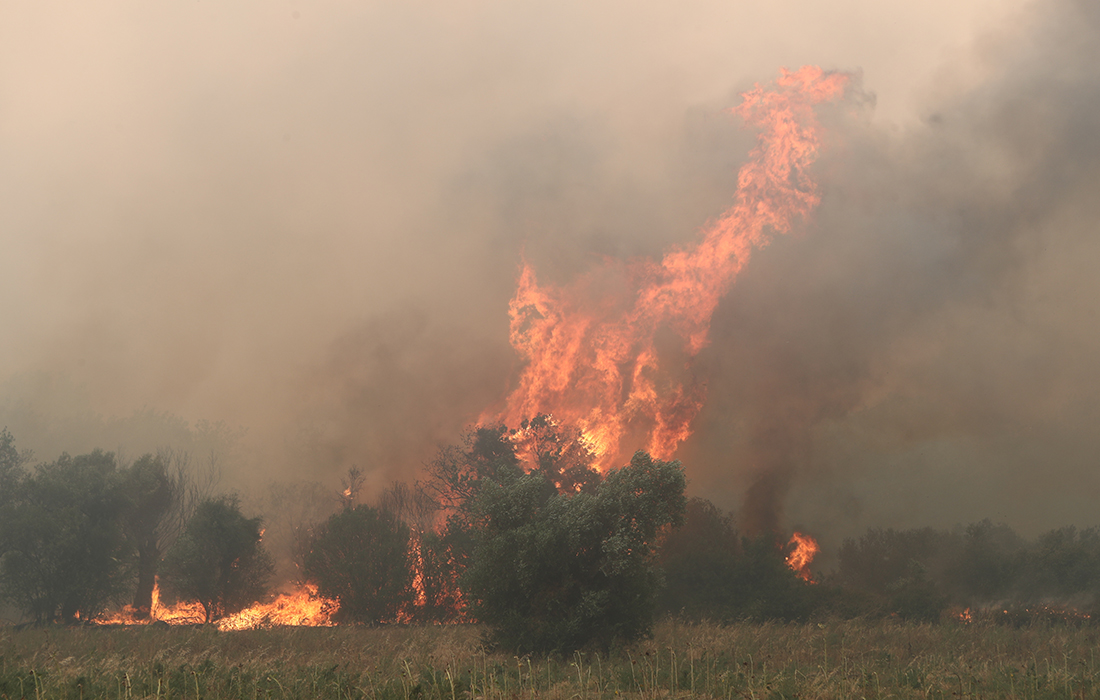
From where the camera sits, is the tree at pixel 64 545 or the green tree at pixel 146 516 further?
the green tree at pixel 146 516

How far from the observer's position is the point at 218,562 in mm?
58031

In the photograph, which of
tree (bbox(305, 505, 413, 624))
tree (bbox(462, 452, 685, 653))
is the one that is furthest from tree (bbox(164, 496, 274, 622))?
tree (bbox(462, 452, 685, 653))

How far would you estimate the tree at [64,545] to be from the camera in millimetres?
54219

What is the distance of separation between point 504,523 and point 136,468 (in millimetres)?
58224

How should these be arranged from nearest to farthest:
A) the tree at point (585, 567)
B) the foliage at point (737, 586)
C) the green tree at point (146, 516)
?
the tree at point (585, 567) → the foliage at point (737, 586) → the green tree at point (146, 516)

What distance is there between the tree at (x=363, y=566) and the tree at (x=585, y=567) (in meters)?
30.4

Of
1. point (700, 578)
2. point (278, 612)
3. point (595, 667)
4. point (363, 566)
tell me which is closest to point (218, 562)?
point (278, 612)

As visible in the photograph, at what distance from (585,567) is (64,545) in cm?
A: 5052

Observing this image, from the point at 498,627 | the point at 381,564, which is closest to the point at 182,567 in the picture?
the point at 381,564

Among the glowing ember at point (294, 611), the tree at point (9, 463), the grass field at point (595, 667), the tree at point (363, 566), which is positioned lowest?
the grass field at point (595, 667)

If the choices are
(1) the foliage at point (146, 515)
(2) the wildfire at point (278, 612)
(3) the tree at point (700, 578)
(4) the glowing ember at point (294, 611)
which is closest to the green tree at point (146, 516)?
(1) the foliage at point (146, 515)

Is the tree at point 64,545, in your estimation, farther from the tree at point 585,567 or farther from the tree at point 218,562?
the tree at point 585,567

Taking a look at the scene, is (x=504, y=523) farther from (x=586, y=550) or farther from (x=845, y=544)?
(x=845, y=544)

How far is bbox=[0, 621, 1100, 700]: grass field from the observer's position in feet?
56.0
